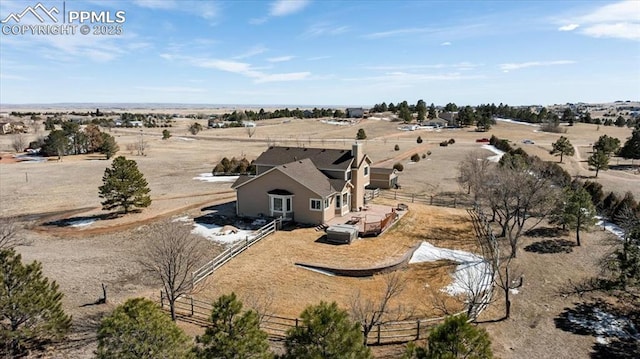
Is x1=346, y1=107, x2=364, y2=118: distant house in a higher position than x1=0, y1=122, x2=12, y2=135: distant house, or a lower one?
higher

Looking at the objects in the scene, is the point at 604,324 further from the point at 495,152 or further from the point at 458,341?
the point at 495,152

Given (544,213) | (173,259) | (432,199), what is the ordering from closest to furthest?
(173,259), (544,213), (432,199)

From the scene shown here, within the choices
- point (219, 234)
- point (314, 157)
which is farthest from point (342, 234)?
point (314, 157)

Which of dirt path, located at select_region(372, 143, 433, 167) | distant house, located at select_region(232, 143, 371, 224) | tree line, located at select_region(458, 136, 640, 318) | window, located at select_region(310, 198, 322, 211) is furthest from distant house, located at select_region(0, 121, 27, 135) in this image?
tree line, located at select_region(458, 136, 640, 318)

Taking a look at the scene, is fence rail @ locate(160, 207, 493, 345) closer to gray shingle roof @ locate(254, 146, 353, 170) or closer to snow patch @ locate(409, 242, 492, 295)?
snow patch @ locate(409, 242, 492, 295)

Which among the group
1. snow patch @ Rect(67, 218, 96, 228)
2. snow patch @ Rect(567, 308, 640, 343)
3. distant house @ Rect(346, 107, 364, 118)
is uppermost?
distant house @ Rect(346, 107, 364, 118)

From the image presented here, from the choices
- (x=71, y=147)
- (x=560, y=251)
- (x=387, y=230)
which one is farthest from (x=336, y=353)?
(x=71, y=147)

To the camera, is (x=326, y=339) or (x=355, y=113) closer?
(x=326, y=339)
